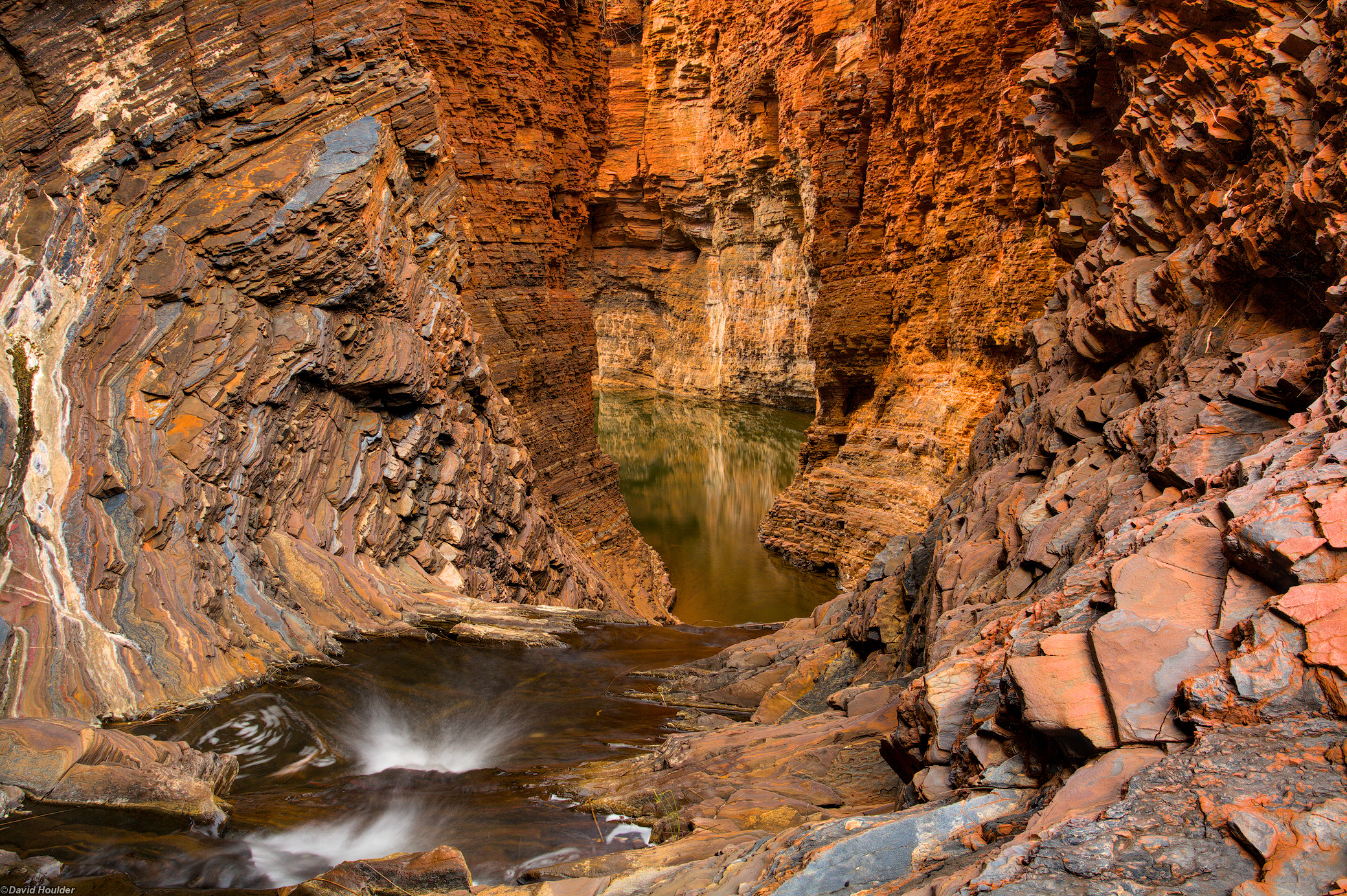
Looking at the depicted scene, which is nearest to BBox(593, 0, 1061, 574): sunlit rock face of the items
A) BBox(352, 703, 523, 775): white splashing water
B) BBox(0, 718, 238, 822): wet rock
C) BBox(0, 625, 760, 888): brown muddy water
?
BBox(0, 625, 760, 888): brown muddy water

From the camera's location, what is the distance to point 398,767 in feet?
17.8

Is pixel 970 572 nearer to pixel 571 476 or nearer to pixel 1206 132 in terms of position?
pixel 1206 132

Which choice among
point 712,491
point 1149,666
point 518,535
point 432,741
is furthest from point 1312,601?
point 712,491

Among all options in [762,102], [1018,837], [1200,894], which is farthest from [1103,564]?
[762,102]

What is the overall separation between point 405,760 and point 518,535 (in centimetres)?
630

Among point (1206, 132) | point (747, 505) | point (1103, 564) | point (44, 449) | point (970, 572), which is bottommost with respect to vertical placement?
point (747, 505)

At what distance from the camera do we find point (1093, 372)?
6.45m

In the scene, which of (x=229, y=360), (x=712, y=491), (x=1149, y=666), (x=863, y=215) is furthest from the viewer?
(x=712, y=491)

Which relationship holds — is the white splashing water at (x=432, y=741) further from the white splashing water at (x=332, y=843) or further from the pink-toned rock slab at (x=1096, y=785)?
the pink-toned rock slab at (x=1096, y=785)

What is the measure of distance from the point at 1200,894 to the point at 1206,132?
513 centimetres

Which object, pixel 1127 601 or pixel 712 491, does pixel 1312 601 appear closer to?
pixel 1127 601

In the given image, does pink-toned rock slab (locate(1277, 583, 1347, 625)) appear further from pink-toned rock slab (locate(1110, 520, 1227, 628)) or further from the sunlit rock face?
the sunlit rock face

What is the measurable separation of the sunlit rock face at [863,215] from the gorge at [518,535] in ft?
7.00

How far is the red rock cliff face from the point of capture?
5.47 m
